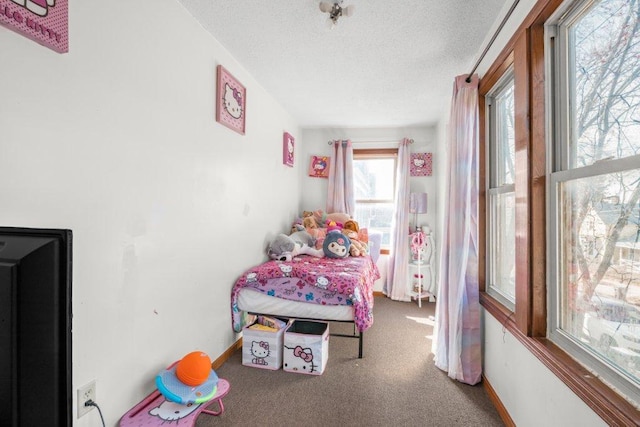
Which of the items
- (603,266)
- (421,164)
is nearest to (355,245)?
(421,164)

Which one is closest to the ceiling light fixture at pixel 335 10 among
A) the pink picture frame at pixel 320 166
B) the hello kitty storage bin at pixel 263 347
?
the hello kitty storage bin at pixel 263 347

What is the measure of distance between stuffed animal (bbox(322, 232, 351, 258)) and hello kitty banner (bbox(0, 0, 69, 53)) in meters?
2.56

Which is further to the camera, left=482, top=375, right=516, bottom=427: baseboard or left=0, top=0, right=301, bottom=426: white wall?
left=482, top=375, right=516, bottom=427: baseboard

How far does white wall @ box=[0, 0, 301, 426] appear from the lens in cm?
110

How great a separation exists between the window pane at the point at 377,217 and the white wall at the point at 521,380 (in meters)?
2.33

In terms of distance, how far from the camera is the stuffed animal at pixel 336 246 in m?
3.24

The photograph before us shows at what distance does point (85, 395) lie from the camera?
4.25ft

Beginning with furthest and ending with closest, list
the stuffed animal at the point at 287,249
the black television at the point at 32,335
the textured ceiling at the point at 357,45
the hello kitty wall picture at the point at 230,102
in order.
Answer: the stuffed animal at the point at 287,249
the hello kitty wall picture at the point at 230,102
the textured ceiling at the point at 357,45
the black television at the point at 32,335

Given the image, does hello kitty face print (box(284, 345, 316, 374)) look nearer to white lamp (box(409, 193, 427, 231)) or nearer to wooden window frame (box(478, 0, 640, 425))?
wooden window frame (box(478, 0, 640, 425))

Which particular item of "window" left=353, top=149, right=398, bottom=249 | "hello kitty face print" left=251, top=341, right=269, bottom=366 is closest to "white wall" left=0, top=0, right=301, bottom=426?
"hello kitty face print" left=251, top=341, right=269, bottom=366

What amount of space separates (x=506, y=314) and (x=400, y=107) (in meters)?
2.51

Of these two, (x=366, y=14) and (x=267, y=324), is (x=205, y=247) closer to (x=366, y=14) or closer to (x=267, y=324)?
(x=267, y=324)

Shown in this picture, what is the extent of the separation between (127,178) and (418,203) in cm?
337

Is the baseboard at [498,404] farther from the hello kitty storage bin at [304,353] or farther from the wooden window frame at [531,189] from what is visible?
the hello kitty storage bin at [304,353]
